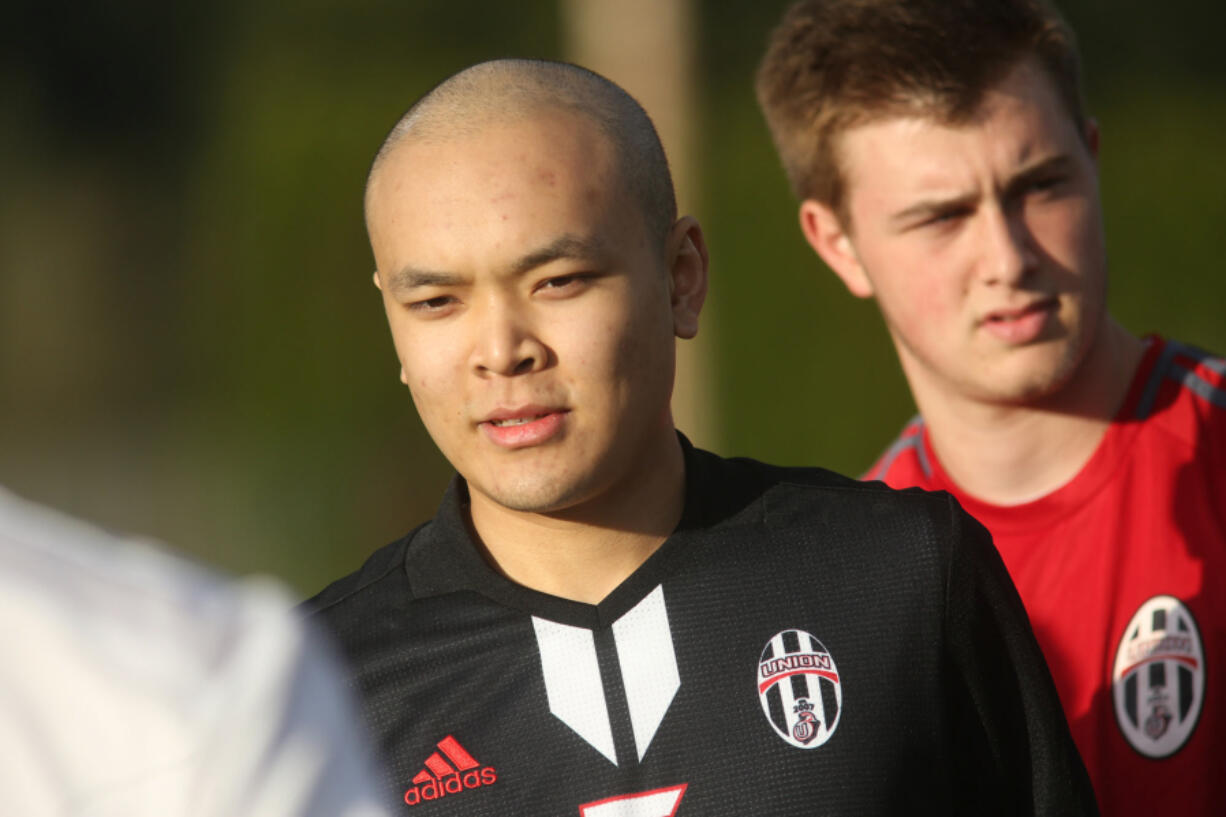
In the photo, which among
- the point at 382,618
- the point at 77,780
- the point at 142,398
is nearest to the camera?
the point at 77,780

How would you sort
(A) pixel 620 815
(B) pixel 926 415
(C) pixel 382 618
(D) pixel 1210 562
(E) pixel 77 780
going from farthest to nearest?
(B) pixel 926 415
(D) pixel 1210 562
(C) pixel 382 618
(A) pixel 620 815
(E) pixel 77 780

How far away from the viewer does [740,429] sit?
12617 mm

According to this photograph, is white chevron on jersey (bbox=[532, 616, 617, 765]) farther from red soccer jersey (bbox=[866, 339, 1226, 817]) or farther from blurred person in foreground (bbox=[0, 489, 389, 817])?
blurred person in foreground (bbox=[0, 489, 389, 817])

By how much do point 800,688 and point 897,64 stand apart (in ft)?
4.51

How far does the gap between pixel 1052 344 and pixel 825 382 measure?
9.59 m

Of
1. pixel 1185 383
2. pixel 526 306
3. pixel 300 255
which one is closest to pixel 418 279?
pixel 526 306

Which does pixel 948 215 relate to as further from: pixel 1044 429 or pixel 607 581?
pixel 607 581

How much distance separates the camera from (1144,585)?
9.21 feet

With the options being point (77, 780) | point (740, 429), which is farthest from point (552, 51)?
point (77, 780)

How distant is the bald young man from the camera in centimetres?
210

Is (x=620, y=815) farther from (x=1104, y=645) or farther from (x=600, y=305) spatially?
(x=1104, y=645)

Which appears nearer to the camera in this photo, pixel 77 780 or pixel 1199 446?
pixel 77 780

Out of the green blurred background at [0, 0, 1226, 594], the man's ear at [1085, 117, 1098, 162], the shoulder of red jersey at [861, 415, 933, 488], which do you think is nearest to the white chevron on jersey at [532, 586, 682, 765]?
the shoulder of red jersey at [861, 415, 933, 488]

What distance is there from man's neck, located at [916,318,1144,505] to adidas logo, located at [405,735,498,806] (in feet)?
4.44
